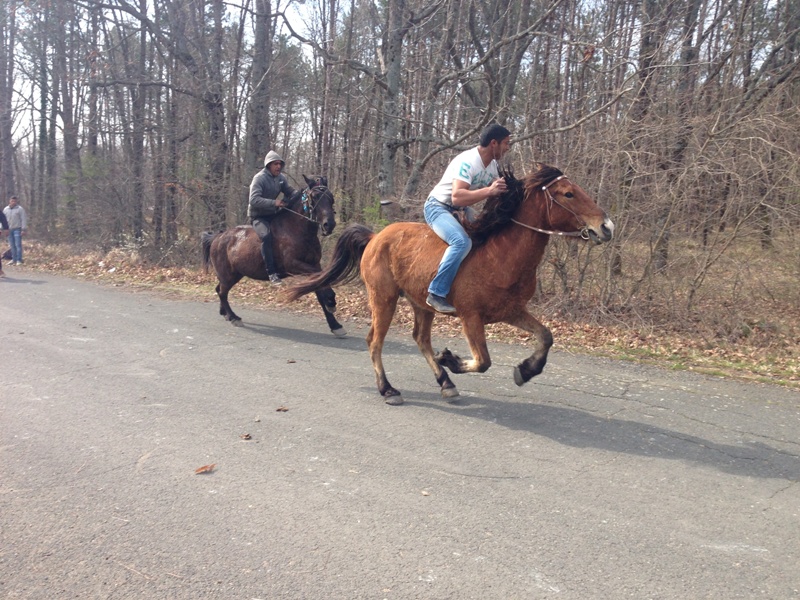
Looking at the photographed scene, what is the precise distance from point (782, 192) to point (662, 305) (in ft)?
7.70

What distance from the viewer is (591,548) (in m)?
3.52

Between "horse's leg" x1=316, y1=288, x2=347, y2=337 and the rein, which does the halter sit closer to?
the rein

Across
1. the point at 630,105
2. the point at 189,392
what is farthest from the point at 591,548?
the point at 630,105

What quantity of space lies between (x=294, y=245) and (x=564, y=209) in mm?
5318

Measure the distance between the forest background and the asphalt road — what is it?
8.45ft

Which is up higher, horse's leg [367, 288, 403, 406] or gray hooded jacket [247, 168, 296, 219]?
gray hooded jacket [247, 168, 296, 219]

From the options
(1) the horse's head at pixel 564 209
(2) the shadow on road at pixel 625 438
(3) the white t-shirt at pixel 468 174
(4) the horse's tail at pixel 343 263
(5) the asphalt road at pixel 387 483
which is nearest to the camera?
(5) the asphalt road at pixel 387 483

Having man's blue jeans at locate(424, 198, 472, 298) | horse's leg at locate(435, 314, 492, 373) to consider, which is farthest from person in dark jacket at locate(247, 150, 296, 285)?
horse's leg at locate(435, 314, 492, 373)

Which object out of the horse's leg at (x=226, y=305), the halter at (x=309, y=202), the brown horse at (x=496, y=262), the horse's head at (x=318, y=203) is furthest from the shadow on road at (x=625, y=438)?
the horse's leg at (x=226, y=305)

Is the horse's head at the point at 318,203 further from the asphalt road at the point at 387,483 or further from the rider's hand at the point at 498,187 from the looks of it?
the rider's hand at the point at 498,187

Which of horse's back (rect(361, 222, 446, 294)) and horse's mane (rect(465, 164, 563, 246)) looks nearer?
horse's mane (rect(465, 164, 563, 246))

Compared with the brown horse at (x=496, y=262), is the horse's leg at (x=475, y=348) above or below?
below

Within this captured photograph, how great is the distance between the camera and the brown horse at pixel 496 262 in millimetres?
5562

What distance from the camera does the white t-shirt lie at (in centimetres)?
598
